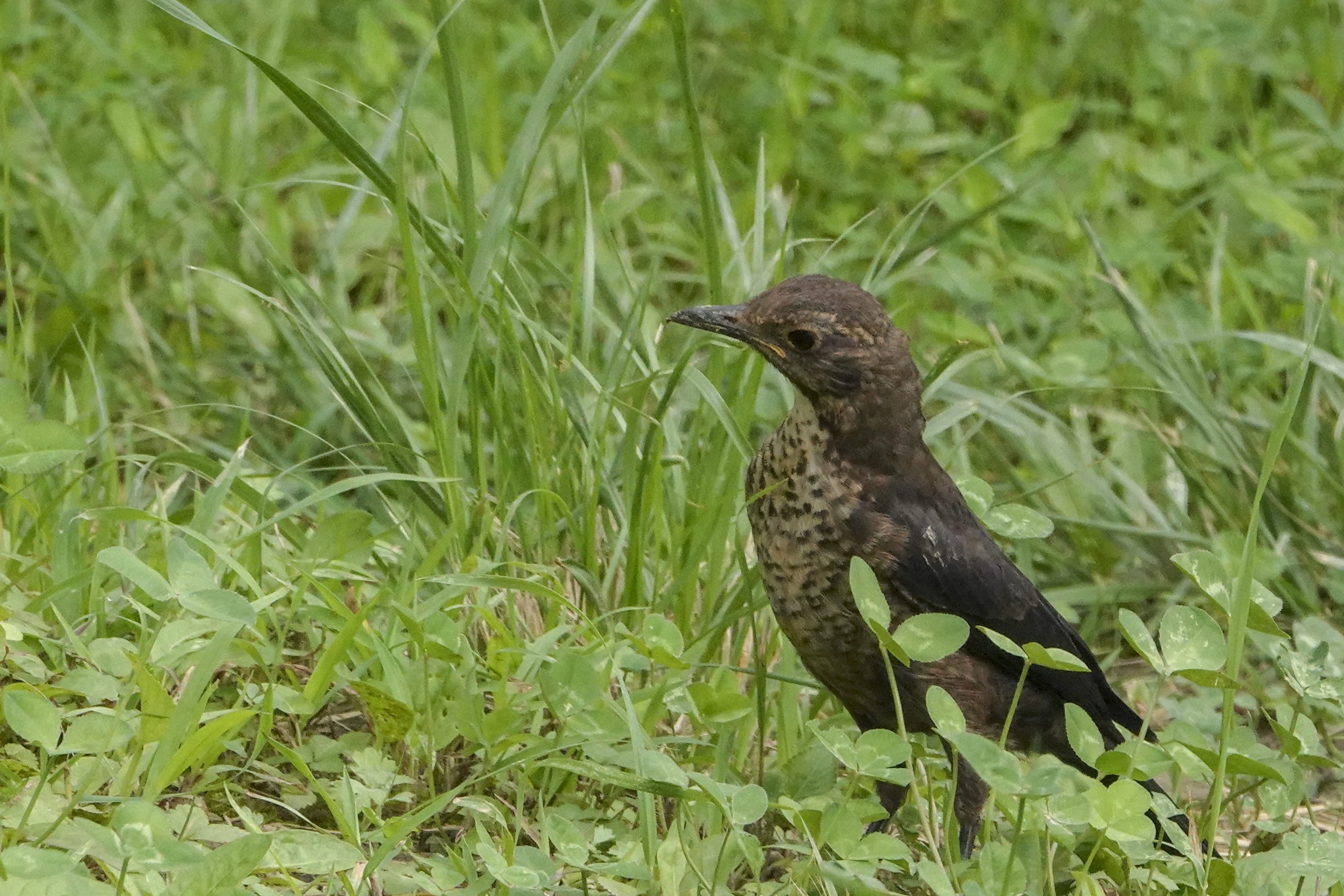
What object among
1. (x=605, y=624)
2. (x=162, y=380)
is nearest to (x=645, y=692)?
(x=605, y=624)

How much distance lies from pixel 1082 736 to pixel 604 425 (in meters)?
1.35

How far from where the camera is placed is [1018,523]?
11.9 ft

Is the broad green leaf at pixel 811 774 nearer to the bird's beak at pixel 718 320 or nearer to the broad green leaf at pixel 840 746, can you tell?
the broad green leaf at pixel 840 746

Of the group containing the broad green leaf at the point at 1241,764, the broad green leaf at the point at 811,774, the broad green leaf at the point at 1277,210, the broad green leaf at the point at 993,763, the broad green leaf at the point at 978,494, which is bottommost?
the broad green leaf at the point at 811,774

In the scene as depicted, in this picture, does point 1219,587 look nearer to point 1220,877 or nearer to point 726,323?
point 1220,877

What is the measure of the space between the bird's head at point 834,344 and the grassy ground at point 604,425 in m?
0.22

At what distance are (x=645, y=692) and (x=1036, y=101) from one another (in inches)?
167

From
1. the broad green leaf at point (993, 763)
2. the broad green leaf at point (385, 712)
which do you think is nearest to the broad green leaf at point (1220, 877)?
the broad green leaf at point (993, 763)

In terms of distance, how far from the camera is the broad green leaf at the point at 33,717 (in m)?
2.81

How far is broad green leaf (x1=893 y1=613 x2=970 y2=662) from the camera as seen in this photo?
10.2 ft

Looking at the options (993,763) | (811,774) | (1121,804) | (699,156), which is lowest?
(811,774)

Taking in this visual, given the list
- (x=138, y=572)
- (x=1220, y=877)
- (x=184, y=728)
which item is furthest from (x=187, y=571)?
(x=1220, y=877)

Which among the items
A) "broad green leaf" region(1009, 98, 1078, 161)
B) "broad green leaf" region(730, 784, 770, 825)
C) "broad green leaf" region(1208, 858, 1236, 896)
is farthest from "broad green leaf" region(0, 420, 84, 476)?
"broad green leaf" region(1009, 98, 1078, 161)

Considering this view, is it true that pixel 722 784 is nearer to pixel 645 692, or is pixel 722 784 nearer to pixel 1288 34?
pixel 645 692
